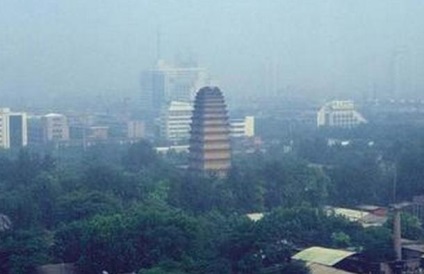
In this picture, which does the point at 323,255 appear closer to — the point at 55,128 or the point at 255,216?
the point at 255,216

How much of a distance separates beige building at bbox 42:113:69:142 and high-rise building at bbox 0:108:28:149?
0.61 metres

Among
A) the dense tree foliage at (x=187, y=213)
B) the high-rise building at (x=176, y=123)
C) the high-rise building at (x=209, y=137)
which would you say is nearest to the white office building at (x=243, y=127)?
the high-rise building at (x=176, y=123)

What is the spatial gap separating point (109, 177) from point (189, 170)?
2.69 metres

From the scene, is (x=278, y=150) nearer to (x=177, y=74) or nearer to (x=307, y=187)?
(x=307, y=187)

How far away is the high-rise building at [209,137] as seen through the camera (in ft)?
50.0

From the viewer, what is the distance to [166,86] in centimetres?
3362

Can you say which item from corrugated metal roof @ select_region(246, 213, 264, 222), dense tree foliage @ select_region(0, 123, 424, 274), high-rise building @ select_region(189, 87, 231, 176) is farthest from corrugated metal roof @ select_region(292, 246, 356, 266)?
high-rise building @ select_region(189, 87, 231, 176)

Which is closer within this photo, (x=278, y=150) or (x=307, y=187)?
(x=307, y=187)

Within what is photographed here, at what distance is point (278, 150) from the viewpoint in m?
21.7

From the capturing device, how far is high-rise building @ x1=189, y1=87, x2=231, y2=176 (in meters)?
15.2

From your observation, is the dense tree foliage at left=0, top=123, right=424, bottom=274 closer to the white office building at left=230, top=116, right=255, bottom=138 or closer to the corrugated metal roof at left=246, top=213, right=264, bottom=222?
the corrugated metal roof at left=246, top=213, right=264, bottom=222

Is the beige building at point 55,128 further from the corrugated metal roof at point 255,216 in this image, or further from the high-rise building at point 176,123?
the corrugated metal roof at point 255,216

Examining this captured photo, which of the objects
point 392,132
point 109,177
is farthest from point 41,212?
point 392,132

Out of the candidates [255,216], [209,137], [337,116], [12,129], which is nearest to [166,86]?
[337,116]
